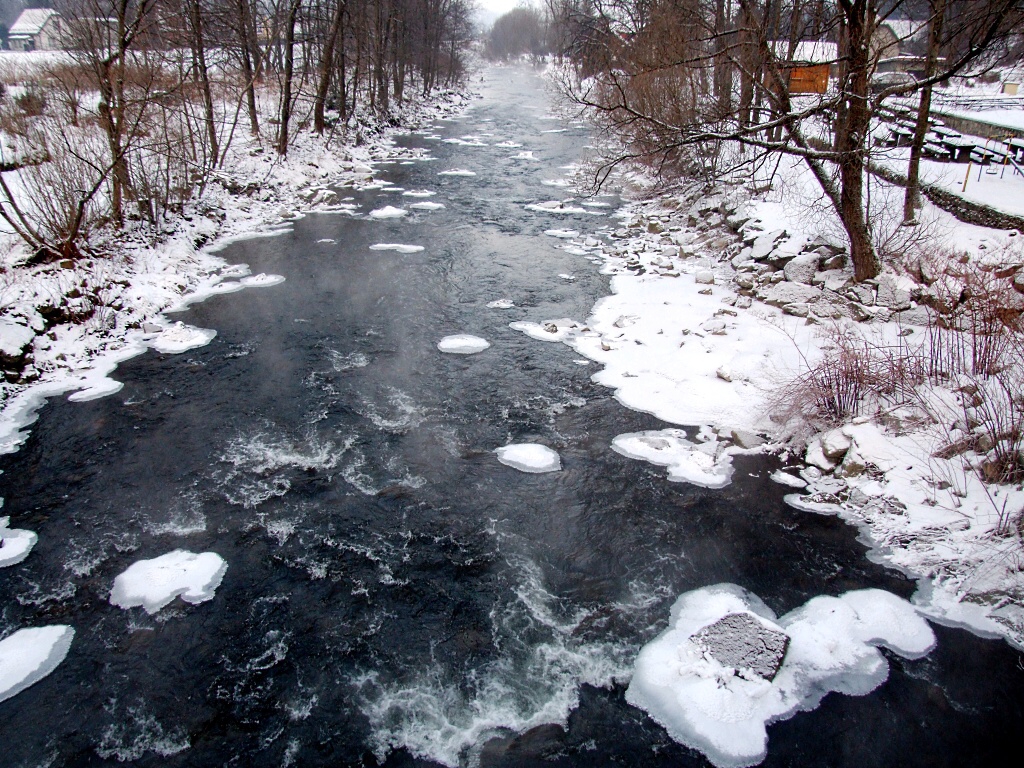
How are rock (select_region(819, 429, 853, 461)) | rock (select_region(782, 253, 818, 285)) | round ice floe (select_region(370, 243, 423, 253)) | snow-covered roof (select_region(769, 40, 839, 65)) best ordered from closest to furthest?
rock (select_region(819, 429, 853, 461)), snow-covered roof (select_region(769, 40, 839, 65)), rock (select_region(782, 253, 818, 285)), round ice floe (select_region(370, 243, 423, 253))

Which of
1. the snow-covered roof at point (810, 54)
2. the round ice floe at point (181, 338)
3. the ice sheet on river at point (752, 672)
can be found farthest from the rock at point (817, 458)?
the round ice floe at point (181, 338)

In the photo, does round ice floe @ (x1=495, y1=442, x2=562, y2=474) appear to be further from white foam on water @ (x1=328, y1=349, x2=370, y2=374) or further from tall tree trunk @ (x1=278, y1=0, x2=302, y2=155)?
tall tree trunk @ (x1=278, y1=0, x2=302, y2=155)

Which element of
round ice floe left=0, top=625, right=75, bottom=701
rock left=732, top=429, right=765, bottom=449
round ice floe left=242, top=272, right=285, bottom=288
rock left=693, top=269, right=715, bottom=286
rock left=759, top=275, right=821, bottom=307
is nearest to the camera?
round ice floe left=0, top=625, right=75, bottom=701

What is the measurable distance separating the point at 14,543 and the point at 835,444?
742 cm

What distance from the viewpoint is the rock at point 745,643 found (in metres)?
4.30

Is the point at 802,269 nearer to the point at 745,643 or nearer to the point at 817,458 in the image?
the point at 817,458

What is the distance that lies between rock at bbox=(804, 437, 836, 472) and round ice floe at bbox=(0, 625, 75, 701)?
6477 mm

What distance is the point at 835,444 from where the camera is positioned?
20.9 feet

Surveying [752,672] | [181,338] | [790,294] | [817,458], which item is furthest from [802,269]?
[181,338]

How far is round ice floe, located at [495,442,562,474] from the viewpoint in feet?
21.0

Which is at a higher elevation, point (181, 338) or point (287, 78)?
point (287, 78)

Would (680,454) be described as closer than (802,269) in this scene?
Yes

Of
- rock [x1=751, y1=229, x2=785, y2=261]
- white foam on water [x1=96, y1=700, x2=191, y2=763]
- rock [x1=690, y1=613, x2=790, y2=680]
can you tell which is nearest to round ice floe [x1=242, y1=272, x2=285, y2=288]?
white foam on water [x1=96, y1=700, x2=191, y2=763]

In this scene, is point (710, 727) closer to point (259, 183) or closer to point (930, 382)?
point (930, 382)
